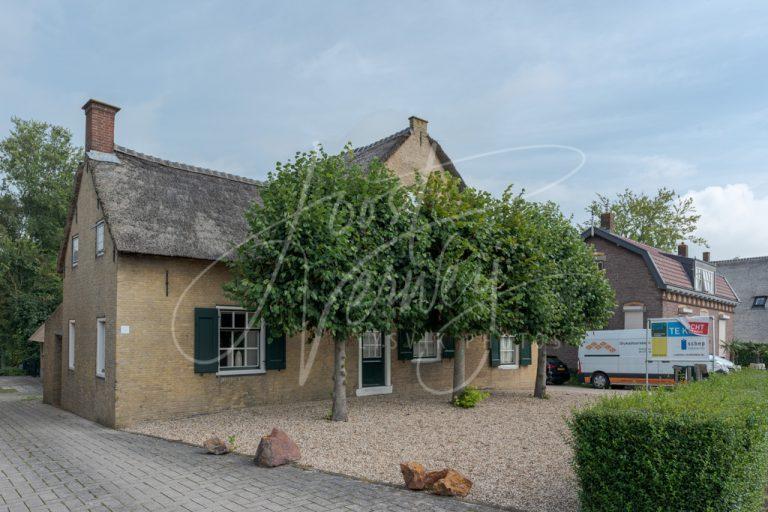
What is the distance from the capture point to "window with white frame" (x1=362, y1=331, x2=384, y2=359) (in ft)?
53.9

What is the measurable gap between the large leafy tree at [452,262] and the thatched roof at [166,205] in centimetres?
438

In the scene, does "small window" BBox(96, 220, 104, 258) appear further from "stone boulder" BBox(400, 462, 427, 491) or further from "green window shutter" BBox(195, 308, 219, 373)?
"stone boulder" BBox(400, 462, 427, 491)

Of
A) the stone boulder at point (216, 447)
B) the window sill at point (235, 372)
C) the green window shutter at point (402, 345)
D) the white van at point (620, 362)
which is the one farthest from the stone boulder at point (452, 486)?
the white van at point (620, 362)

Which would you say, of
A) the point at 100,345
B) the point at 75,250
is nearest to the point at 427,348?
the point at 100,345

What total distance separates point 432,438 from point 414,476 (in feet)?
12.1

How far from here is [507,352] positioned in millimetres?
20859

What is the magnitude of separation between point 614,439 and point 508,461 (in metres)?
3.57

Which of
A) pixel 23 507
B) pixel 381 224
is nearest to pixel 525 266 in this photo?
pixel 381 224

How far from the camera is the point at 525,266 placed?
14570 millimetres

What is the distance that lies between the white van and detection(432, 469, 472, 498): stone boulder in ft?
55.5

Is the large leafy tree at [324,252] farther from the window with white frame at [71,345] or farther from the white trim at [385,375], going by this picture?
the window with white frame at [71,345]

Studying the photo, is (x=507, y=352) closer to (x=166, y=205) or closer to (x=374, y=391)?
(x=374, y=391)

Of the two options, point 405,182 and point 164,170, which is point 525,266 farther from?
point 164,170

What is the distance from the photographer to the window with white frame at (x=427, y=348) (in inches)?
702
